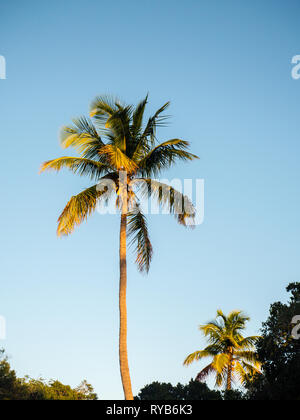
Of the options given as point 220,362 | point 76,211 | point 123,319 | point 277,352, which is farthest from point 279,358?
point 76,211

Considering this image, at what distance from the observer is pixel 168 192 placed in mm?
15312

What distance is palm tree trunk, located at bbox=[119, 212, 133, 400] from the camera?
12188 mm

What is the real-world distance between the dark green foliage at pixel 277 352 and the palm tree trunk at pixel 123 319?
26.1 feet

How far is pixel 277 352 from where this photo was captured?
2008 cm

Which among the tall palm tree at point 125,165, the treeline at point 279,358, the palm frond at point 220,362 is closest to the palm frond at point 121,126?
the tall palm tree at point 125,165

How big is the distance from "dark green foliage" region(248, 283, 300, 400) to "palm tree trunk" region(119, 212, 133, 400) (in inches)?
313

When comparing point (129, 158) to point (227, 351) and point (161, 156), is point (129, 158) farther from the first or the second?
point (227, 351)

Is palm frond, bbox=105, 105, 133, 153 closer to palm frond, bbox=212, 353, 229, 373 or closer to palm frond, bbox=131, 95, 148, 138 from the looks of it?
palm frond, bbox=131, 95, 148, 138

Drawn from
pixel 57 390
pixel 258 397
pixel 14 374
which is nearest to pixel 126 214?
pixel 258 397

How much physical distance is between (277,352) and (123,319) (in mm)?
10206

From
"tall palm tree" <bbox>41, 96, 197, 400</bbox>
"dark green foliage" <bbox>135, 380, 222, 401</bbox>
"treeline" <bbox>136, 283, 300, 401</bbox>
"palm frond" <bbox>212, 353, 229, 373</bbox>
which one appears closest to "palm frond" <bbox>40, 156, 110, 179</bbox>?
"tall palm tree" <bbox>41, 96, 197, 400</bbox>

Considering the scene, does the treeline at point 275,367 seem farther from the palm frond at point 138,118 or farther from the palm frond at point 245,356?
the palm frond at point 138,118
